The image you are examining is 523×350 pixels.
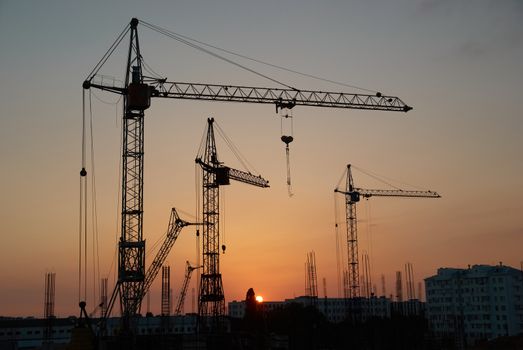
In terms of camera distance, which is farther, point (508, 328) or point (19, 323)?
point (508, 328)

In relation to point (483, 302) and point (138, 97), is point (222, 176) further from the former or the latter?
point (483, 302)

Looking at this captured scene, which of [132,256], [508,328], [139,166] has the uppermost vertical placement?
[139,166]

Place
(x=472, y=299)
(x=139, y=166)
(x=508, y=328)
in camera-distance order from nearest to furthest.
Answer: (x=139, y=166)
(x=508, y=328)
(x=472, y=299)

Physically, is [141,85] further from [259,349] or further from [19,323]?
[19,323]

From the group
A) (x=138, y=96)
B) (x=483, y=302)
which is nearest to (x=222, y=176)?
(x=138, y=96)

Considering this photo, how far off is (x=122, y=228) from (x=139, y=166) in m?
5.08

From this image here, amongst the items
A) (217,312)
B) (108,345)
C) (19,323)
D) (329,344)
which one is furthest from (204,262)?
(19,323)

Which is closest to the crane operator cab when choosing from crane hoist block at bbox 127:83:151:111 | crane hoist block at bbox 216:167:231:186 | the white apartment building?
crane hoist block at bbox 127:83:151:111

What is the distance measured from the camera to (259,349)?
171ft

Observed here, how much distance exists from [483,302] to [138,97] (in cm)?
7950

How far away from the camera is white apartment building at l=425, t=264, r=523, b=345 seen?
106750 millimetres

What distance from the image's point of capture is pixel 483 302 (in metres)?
110

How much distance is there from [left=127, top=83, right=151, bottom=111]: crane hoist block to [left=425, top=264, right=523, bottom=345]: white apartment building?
68.6 m

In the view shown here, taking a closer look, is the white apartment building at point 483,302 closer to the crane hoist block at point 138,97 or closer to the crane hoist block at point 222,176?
the crane hoist block at point 222,176
